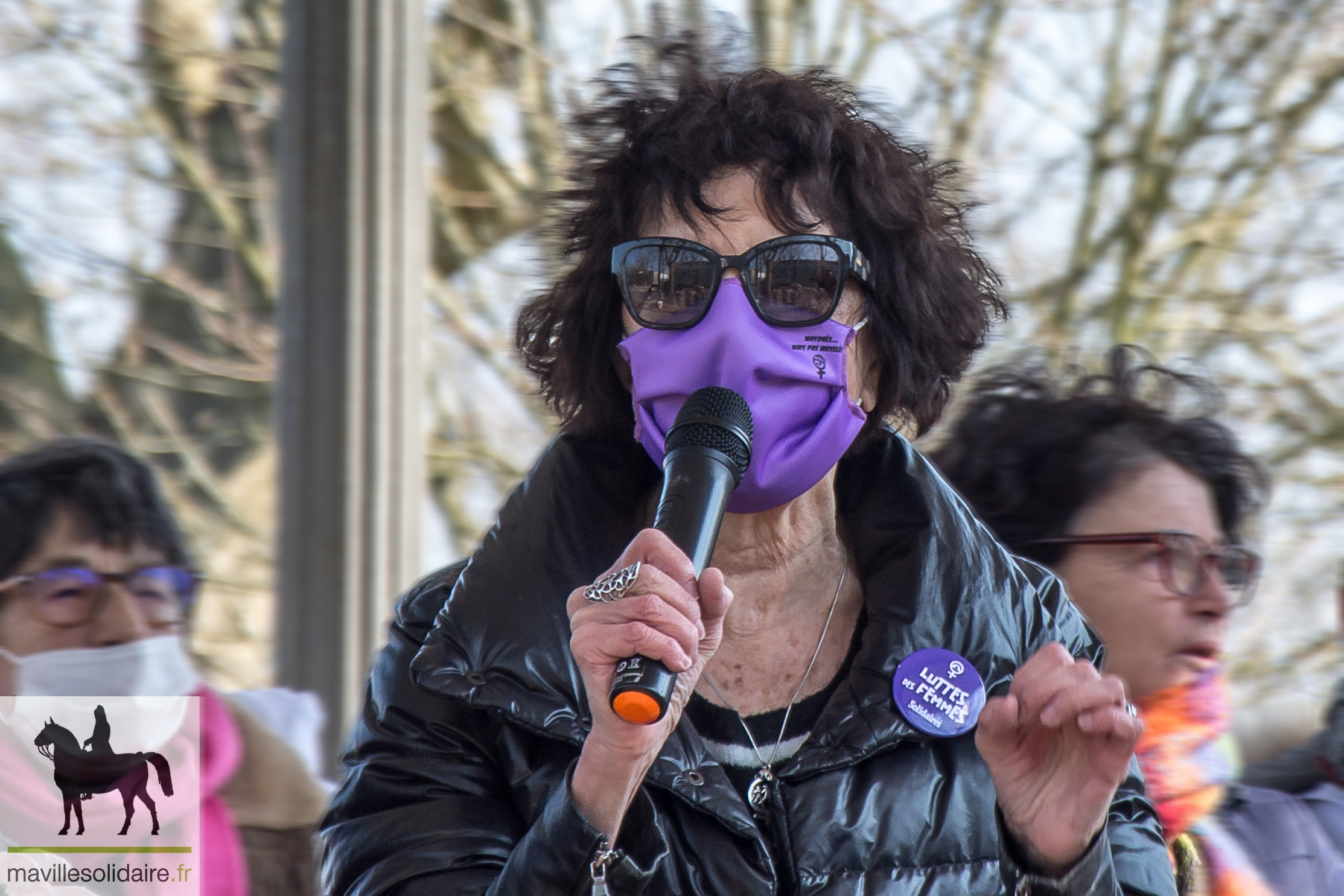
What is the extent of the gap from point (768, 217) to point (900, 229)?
0.21 m

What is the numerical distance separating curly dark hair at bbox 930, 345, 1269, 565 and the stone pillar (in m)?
1.28

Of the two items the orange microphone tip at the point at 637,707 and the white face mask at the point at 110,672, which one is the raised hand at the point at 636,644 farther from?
the white face mask at the point at 110,672

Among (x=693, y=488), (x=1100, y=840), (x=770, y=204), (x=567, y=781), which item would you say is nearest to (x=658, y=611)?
(x=693, y=488)

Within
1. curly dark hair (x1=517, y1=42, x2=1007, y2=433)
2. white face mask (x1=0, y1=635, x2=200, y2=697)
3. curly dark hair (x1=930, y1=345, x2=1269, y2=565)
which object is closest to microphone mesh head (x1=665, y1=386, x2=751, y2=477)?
curly dark hair (x1=517, y1=42, x2=1007, y2=433)

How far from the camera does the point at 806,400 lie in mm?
2074

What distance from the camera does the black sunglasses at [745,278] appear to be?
2.06 metres

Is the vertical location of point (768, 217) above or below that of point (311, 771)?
above

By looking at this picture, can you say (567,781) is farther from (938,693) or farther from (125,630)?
(125,630)

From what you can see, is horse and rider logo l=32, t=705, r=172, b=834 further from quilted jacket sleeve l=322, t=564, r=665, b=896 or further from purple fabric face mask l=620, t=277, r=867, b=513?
purple fabric face mask l=620, t=277, r=867, b=513

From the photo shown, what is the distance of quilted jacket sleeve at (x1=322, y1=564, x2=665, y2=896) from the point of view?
1866 mm

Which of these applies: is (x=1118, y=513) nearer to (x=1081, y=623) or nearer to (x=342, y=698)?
(x=1081, y=623)

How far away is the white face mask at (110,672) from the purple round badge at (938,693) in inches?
63.7

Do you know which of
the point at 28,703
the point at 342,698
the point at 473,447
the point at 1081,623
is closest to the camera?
the point at 1081,623

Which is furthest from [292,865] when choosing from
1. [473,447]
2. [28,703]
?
[473,447]
